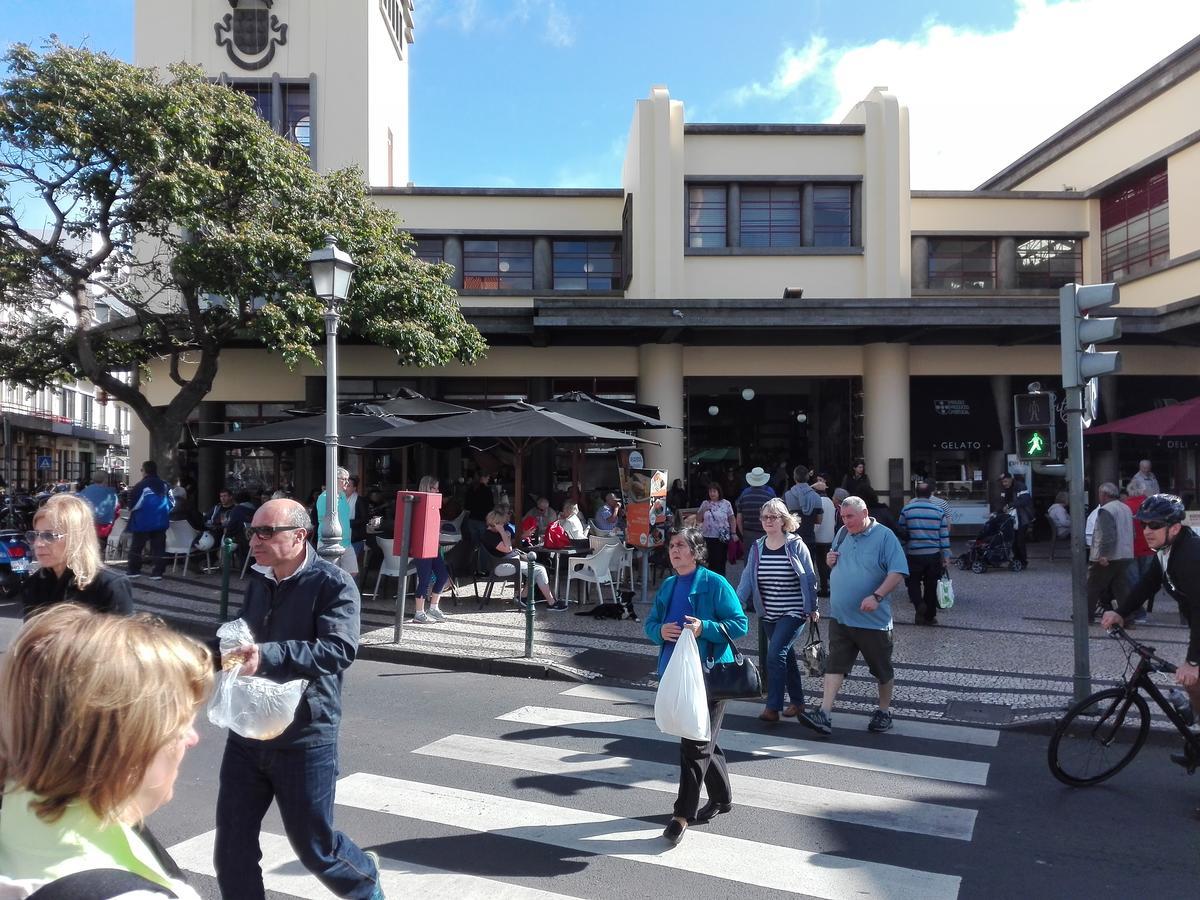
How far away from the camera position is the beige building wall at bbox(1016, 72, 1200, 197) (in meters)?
18.6

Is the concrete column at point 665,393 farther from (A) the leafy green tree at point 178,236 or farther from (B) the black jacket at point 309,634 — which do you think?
(B) the black jacket at point 309,634

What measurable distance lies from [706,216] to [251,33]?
1266 centimetres

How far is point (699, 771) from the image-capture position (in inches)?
181

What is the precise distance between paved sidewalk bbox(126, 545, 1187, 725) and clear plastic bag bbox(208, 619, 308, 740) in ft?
18.4

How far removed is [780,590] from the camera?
6594 millimetres

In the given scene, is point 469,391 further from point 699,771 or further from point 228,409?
point 699,771

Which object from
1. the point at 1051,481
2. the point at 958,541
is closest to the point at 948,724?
the point at 958,541

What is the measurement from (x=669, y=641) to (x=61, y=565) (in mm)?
2959

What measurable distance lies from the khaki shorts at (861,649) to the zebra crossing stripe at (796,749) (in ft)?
1.92

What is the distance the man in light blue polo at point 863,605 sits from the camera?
6570 mm

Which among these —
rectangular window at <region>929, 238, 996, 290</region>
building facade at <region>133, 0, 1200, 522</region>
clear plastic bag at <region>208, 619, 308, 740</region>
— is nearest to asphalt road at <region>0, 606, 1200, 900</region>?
clear plastic bag at <region>208, 619, 308, 740</region>

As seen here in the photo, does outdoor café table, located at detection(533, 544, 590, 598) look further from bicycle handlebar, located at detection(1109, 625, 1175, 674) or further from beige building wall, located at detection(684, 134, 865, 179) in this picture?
beige building wall, located at detection(684, 134, 865, 179)

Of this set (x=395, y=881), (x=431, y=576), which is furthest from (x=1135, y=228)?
(x=395, y=881)

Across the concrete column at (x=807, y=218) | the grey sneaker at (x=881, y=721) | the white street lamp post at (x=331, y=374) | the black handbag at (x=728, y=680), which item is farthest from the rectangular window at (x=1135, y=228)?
the black handbag at (x=728, y=680)
